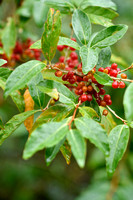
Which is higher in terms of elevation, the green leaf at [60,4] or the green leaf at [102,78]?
the green leaf at [60,4]

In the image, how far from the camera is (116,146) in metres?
0.74

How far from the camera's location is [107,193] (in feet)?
6.41

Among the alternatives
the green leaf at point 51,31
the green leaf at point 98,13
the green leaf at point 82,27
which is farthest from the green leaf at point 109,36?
the green leaf at point 98,13

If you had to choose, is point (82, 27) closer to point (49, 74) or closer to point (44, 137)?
point (49, 74)

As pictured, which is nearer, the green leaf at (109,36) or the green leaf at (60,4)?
the green leaf at (109,36)

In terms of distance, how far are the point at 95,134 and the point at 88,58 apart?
254 mm

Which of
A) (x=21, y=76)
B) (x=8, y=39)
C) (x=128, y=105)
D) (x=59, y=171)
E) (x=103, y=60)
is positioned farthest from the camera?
(x=59, y=171)

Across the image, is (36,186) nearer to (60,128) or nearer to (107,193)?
(107,193)

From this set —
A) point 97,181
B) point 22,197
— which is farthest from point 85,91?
point 22,197

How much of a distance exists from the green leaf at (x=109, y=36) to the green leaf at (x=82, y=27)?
0.04m

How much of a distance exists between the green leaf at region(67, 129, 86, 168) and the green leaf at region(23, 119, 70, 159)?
0.07ft

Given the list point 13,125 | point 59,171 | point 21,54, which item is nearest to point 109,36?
point 13,125

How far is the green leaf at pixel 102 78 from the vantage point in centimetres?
79

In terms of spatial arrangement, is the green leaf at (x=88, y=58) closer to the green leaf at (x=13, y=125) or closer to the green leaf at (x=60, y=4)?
the green leaf at (x=13, y=125)
